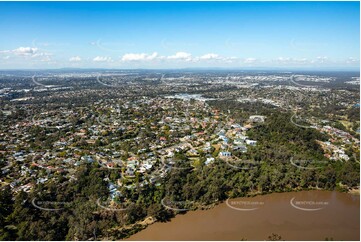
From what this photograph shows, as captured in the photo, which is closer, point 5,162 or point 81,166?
point 81,166

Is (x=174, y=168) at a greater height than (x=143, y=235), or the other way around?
(x=174, y=168)

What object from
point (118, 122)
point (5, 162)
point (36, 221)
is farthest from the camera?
point (118, 122)

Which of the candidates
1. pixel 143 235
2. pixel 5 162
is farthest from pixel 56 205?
pixel 5 162

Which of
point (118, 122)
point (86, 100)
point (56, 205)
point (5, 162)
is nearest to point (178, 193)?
point (56, 205)

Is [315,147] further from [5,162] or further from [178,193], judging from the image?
[5,162]

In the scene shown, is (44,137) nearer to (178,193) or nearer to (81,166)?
(81,166)

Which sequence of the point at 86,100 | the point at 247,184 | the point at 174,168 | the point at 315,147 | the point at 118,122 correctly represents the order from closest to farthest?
the point at 247,184
the point at 174,168
the point at 315,147
the point at 118,122
the point at 86,100
